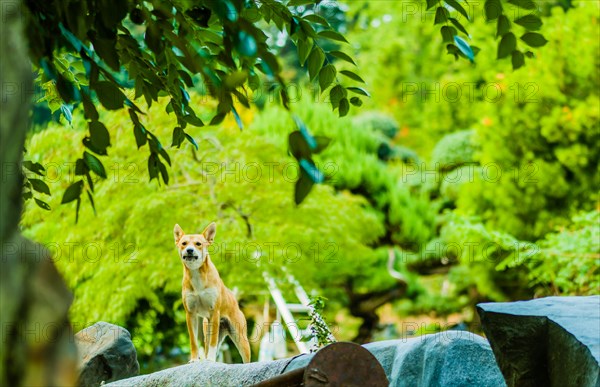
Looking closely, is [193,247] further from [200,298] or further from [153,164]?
[153,164]

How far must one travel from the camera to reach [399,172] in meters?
16.0

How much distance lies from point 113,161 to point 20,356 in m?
8.63

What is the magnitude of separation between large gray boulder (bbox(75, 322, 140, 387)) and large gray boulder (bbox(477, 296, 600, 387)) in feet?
8.78

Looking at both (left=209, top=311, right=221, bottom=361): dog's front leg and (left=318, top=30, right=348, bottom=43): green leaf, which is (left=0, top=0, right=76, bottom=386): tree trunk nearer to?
(left=318, top=30, right=348, bottom=43): green leaf

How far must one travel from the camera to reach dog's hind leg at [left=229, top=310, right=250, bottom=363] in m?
6.20

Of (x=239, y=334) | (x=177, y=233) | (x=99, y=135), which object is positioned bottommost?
(x=239, y=334)

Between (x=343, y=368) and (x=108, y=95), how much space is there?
138 centimetres

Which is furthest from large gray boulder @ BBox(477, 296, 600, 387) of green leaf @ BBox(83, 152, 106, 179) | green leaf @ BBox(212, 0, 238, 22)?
green leaf @ BBox(212, 0, 238, 22)

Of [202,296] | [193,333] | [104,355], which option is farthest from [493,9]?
[193,333]

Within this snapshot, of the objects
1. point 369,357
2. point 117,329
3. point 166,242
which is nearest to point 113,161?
point 166,242

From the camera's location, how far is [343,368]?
3.14 meters

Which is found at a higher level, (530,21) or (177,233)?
(530,21)

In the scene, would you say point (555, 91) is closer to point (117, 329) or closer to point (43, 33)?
point (117, 329)

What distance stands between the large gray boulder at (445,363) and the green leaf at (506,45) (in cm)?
171
